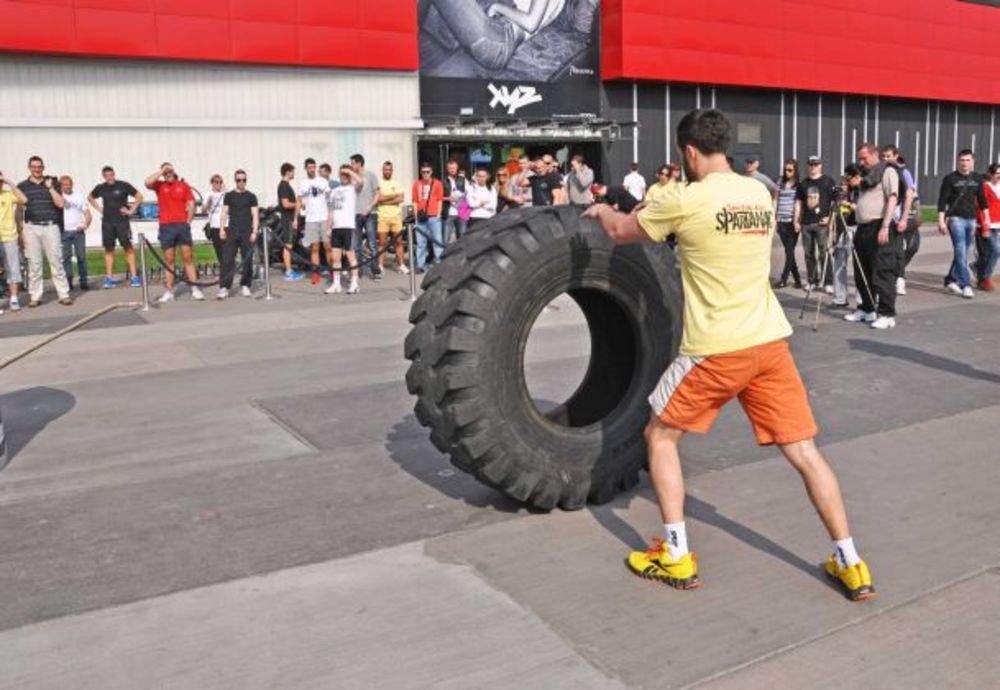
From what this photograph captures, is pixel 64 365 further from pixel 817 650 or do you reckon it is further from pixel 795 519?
pixel 817 650

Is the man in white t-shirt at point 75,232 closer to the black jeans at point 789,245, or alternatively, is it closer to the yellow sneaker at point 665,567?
the black jeans at point 789,245

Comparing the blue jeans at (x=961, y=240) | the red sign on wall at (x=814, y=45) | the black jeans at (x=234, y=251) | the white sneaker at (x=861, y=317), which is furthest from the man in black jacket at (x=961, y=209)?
the red sign on wall at (x=814, y=45)

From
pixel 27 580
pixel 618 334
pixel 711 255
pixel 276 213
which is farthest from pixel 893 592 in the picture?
pixel 276 213

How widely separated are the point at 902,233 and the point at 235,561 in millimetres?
8083

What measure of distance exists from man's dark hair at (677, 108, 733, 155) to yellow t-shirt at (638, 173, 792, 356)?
114 millimetres

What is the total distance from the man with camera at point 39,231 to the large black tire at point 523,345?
32.5 feet

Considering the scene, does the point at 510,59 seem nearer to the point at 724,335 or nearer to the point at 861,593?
the point at 724,335

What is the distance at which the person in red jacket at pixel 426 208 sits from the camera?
51.1 feet

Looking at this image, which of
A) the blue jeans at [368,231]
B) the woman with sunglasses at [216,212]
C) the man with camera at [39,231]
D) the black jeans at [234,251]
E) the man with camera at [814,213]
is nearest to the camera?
the man with camera at [814,213]

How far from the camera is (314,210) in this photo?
14.8 meters

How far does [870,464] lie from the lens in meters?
5.29

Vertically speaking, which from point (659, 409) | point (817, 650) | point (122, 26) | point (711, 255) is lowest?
point (817, 650)

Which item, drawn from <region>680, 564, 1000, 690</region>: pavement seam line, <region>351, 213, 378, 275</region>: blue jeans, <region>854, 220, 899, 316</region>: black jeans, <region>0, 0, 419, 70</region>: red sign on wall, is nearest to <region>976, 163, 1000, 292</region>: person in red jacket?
<region>854, 220, 899, 316</region>: black jeans

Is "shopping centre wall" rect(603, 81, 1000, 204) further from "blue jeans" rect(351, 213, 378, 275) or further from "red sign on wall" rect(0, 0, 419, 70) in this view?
"blue jeans" rect(351, 213, 378, 275)
